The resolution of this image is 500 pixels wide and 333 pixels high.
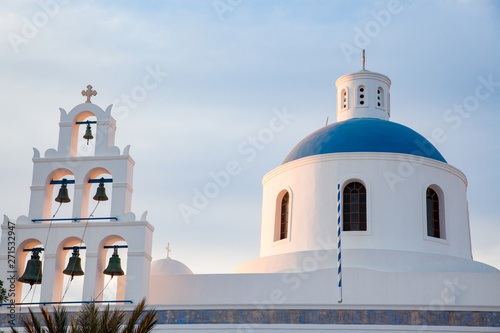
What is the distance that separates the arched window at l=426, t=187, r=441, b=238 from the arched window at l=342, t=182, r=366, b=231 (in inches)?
67.5

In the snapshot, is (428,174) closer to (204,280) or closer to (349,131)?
(349,131)

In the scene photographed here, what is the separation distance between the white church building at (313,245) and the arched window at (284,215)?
38 mm

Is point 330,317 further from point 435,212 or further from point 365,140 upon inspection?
point 365,140

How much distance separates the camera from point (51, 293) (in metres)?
17.7

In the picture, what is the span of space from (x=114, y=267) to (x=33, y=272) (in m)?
1.78

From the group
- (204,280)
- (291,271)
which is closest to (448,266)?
(291,271)

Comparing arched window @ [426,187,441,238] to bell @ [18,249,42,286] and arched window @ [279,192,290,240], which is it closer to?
arched window @ [279,192,290,240]

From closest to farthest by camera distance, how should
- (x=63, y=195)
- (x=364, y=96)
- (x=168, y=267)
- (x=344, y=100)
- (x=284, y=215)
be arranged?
(x=63, y=195) < (x=284, y=215) < (x=168, y=267) < (x=364, y=96) < (x=344, y=100)

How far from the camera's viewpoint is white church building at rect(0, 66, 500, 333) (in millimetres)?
17062

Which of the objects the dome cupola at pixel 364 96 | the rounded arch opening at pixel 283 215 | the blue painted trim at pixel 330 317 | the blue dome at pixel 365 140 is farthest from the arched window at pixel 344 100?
the blue painted trim at pixel 330 317

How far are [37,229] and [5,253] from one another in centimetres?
85

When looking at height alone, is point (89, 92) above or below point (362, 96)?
below

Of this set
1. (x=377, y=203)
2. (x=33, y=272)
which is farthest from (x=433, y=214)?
(x=33, y=272)

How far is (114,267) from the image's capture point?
58.4ft
